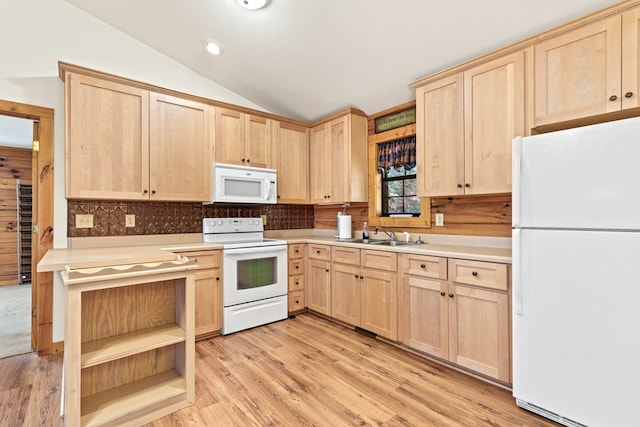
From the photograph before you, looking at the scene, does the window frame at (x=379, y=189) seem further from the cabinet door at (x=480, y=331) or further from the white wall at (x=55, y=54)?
the white wall at (x=55, y=54)

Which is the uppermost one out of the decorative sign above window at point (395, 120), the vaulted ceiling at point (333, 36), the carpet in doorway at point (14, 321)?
the vaulted ceiling at point (333, 36)

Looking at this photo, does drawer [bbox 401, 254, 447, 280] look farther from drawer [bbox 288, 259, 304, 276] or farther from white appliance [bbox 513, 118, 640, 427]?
drawer [bbox 288, 259, 304, 276]

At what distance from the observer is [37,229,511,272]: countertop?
5.86 ft

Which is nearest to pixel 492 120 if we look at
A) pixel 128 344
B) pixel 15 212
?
pixel 128 344

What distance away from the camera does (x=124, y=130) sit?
2.66 m

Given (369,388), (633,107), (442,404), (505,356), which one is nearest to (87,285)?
(369,388)

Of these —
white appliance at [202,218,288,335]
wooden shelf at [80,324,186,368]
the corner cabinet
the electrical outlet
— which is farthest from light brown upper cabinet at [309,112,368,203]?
the electrical outlet

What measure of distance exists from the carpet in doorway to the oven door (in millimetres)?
1731

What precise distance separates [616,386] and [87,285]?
2.65 m

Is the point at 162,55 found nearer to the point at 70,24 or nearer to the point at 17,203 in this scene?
the point at 70,24

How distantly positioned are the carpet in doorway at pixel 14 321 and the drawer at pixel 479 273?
3545mm

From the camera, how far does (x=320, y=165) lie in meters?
3.80

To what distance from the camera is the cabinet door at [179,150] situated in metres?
2.82

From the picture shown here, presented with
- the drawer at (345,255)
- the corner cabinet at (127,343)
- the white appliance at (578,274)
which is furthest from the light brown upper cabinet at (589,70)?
the corner cabinet at (127,343)
